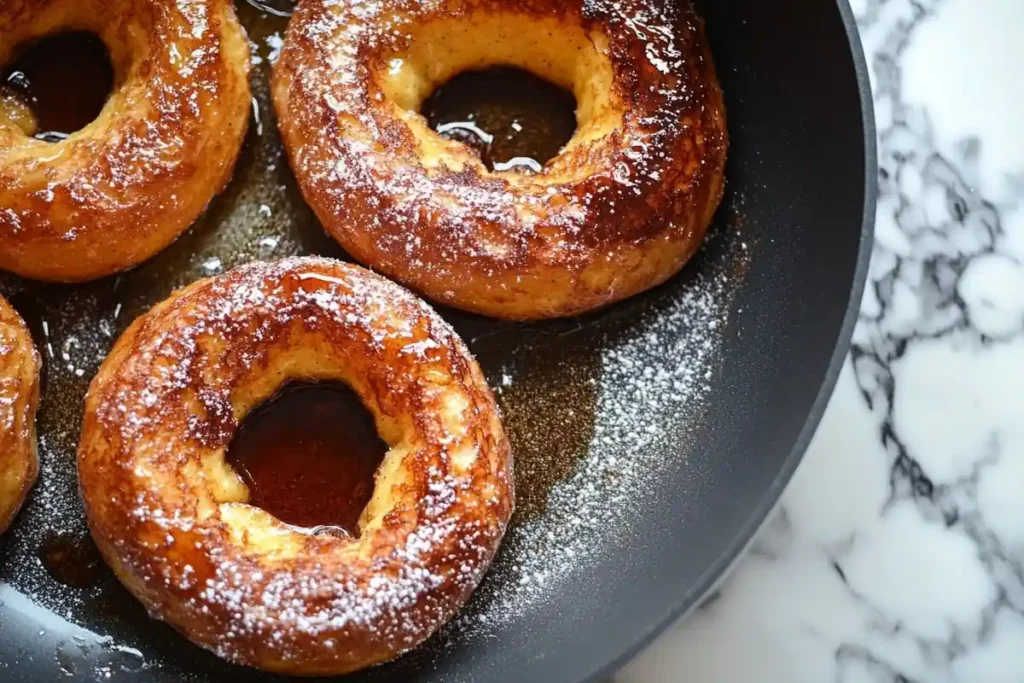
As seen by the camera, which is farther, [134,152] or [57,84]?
Answer: [57,84]

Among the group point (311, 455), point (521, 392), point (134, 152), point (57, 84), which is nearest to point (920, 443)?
point (521, 392)

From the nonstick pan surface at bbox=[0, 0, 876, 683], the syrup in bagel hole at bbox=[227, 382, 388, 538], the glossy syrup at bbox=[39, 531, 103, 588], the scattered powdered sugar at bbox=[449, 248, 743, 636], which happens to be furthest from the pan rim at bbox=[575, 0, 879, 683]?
the glossy syrup at bbox=[39, 531, 103, 588]

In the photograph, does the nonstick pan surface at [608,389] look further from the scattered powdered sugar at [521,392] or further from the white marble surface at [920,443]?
the white marble surface at [920,443]

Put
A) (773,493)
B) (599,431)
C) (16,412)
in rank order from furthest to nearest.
Result: 1. (599,431)
2. (16,412)
3. (773,493)

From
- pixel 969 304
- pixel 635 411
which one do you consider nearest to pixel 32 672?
pixel 635 411

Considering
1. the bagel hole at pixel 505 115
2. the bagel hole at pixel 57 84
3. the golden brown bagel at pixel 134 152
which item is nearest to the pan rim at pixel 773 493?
the bagel hole at pixel 505 115

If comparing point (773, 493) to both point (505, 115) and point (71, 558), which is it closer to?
point (505, 115)

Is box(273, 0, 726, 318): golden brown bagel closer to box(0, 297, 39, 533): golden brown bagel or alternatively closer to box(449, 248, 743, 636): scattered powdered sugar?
box(449, 248, 743, 636): scattered powdered sugar

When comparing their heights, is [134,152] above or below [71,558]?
above
